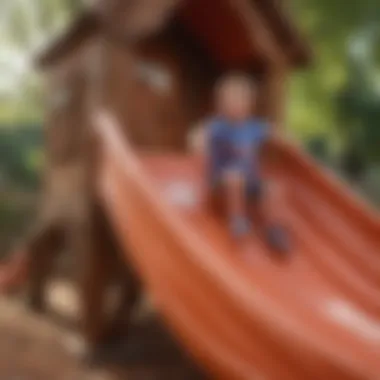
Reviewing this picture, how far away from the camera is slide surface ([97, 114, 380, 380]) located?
1.80m

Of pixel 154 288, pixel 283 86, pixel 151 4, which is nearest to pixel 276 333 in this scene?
pixel 154 288

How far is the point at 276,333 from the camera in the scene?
1748mm

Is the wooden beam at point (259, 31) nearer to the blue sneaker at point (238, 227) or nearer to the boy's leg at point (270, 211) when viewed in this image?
the boy's leg at point (270, 211)

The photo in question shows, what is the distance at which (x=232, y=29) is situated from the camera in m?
3.33

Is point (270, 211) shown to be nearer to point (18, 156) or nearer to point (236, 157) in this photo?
point (236, 157)

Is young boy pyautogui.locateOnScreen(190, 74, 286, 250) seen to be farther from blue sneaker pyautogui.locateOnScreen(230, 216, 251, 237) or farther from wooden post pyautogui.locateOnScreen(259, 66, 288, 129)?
wooden post pyautogui.locateOnScreen(259, 66, 288, 129)

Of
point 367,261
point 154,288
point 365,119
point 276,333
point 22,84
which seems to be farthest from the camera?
point 22,84

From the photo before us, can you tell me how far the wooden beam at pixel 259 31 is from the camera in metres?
Result: 3.11

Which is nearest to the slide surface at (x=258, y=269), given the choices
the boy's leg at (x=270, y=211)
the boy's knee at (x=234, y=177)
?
the boy's leg at (x=270, y=211)

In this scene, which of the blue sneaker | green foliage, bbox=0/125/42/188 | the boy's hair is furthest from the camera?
green foliage, bbox=0/125/42/188

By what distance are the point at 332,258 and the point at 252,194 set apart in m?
0.41

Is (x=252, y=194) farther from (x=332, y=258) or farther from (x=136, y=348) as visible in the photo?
(x=136, y=348)

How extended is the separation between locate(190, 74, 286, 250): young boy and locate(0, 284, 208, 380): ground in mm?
672

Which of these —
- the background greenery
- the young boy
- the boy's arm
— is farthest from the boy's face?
the background greenery
